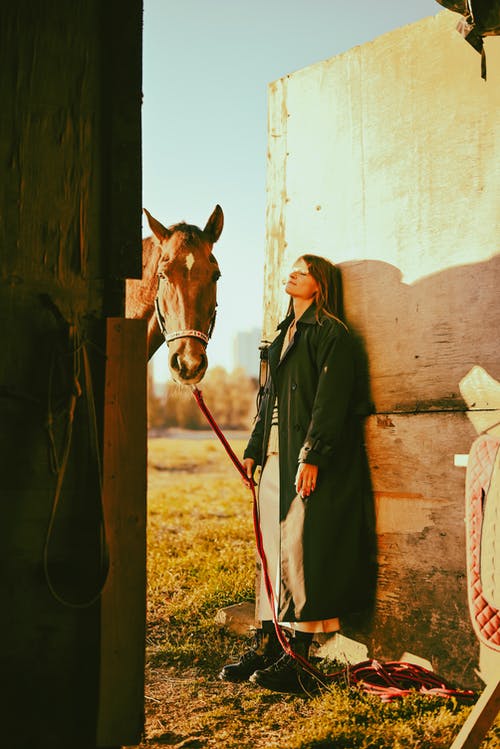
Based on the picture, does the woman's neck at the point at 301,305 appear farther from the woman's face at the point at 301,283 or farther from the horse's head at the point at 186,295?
the horse's head at the point at 186,295

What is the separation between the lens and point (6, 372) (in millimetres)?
1908

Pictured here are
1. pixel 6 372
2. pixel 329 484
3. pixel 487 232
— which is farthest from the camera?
pixel 329 484

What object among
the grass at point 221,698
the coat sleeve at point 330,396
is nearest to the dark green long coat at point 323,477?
the coat sleeve at point 330,396

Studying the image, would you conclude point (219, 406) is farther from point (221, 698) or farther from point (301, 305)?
point (221, 698)

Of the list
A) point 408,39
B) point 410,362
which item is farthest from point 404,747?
point 408,39

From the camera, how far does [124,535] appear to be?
2021 mm

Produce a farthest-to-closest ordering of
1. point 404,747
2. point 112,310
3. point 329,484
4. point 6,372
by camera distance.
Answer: point 329,484 → point 404,747 → point 112,310 → point 6,372

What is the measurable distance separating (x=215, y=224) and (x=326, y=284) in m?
1.34

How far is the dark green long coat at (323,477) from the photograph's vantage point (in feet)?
10.9

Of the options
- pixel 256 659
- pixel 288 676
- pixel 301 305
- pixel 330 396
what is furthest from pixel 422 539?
pixel 301 305

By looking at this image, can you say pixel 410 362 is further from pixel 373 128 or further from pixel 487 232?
pixel 373 128

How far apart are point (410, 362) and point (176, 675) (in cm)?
196

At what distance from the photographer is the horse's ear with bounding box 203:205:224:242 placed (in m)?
4.70

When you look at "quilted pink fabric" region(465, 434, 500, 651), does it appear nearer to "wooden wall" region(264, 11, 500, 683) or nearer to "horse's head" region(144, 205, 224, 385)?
"wooden wall" region(264, 11, 500, 683)
